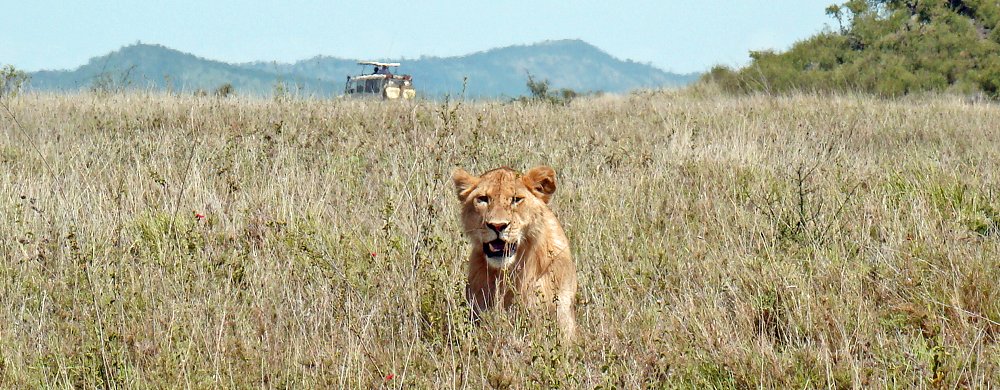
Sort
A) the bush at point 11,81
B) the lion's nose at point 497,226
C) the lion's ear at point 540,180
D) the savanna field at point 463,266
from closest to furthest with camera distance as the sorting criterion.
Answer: the savanna field at point 463,266 → the lion's nose at point 497,226 → the lion's ear at point 540,180 → the bush at point 11,81

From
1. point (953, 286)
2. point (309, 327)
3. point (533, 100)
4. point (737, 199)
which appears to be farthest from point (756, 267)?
point (533, 100)

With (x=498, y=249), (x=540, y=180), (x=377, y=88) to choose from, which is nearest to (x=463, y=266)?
(x=540, y=180)

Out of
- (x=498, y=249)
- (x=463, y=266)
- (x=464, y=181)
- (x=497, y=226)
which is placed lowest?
(x=463, y=266)

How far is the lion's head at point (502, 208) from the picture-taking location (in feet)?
14.0

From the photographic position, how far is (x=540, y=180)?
4.64 m

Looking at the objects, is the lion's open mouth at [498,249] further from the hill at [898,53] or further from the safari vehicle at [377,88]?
the hill at [898,53]

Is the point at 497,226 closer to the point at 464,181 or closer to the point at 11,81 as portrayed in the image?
the point at 464,181

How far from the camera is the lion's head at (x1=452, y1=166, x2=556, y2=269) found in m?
4.27

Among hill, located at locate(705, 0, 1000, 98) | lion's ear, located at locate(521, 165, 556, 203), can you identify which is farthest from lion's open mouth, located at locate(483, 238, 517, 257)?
hill, located at locate(705, 0, 1000, 98)

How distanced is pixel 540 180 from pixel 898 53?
24.4 m

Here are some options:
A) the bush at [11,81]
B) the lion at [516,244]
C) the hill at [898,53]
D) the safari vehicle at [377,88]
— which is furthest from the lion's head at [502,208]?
the hill at [898,53]

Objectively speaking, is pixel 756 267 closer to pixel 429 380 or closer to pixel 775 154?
pixel 429 380

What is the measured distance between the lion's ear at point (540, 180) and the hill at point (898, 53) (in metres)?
20.2

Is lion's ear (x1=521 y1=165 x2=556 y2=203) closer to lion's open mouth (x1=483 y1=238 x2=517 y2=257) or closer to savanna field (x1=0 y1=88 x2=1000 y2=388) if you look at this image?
lion's open mouth (x1=483 y1=238 x2=517 y2=257)
